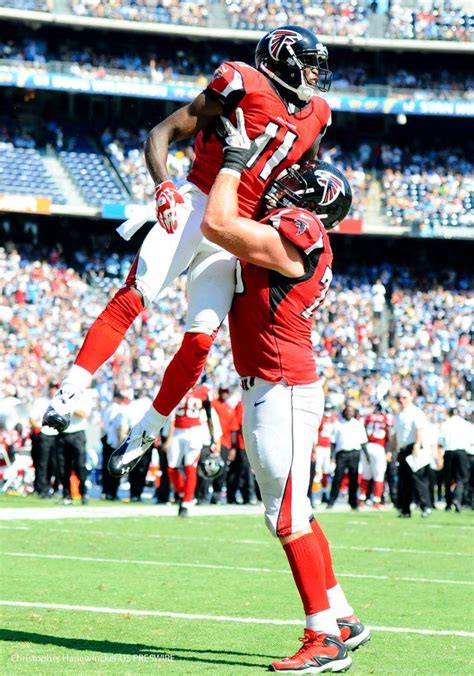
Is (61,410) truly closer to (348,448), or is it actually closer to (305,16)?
(348,448)

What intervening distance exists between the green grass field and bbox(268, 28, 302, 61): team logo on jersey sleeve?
9.47 feet

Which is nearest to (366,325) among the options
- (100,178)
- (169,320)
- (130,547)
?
(169,320)

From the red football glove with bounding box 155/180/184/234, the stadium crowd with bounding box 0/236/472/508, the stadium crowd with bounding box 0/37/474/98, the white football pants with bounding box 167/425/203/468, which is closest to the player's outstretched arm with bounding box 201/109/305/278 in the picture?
the red football glove with bounding box 155/180/184/234

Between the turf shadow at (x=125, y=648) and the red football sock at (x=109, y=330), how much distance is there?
1.28m

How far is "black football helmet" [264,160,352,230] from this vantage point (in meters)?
6.08

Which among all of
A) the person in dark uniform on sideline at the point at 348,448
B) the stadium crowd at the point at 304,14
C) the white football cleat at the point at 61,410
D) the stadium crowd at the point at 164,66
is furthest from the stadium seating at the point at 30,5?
the white football cleat at the point at 61,410

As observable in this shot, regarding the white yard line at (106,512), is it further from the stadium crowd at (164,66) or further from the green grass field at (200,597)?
the stadium crowd at (164,66)

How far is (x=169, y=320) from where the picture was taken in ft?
101

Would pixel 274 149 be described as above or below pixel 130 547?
above

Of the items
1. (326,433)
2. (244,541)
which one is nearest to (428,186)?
(326,433)

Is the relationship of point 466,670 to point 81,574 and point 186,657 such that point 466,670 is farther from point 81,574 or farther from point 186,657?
point 81,574

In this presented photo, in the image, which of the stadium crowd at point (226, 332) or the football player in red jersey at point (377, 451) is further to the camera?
the stadium crowd at point (226, 332)

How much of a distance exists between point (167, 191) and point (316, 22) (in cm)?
3290

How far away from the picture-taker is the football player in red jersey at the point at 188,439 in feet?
53.6
